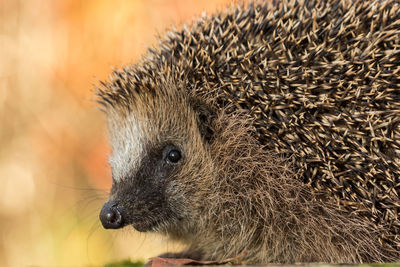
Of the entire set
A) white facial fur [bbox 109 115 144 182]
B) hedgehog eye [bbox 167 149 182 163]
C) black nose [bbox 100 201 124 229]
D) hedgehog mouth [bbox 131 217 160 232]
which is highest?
white facial fur [bbox 109 115 144 182]

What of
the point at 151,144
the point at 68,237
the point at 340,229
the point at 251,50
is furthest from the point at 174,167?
the point at 68,237

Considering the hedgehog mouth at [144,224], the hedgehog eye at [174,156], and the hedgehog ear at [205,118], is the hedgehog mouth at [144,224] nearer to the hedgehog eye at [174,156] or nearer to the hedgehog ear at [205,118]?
the hedgehog eye at [174,156]

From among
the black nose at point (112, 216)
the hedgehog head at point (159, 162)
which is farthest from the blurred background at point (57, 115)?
the black nose at point (112, 216)

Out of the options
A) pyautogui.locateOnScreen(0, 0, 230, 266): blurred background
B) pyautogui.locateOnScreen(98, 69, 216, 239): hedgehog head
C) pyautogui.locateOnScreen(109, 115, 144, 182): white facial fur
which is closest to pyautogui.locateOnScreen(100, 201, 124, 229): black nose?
pyautogui.locateOnScreen(98, 69, 216, 239): hedgehog head

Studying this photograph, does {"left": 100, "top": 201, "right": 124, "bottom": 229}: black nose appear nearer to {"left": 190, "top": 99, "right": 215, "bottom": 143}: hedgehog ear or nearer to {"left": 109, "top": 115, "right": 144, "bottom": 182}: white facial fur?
{"left": 109, "top": 115, "right": 144, "bottom": 182}: white facial fur

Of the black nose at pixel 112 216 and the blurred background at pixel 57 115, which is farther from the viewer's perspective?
the blurred background at pixel 57 115

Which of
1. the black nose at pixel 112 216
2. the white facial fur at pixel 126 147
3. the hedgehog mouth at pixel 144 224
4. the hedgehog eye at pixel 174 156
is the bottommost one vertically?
the hedgehog mouth at pixel 144 224

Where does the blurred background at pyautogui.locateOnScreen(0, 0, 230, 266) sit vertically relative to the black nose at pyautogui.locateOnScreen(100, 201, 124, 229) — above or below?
above

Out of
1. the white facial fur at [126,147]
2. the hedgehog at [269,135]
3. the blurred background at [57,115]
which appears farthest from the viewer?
the blurred background at [57,115]
